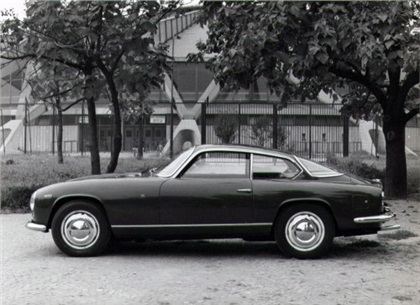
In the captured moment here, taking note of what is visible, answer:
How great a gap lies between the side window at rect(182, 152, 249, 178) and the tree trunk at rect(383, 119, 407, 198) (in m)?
6.91

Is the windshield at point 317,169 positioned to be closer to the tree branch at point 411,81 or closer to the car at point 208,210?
the car at point 208,210

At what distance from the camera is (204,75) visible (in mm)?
48875

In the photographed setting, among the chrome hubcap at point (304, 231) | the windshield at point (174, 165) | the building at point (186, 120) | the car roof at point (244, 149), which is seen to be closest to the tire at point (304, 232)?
the chrome hubcap at point (304, 231)

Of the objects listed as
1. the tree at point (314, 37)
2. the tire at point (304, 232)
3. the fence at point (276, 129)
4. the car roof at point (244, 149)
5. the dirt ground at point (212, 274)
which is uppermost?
the tree at point (314, 37)

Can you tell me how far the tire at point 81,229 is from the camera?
597 cm

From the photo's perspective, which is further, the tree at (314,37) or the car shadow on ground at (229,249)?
the tree at (314,37)

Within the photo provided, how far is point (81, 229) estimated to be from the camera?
598 cm

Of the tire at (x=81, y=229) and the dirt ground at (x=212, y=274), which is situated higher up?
the tire at (x=81, y=229)

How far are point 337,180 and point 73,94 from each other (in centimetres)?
785

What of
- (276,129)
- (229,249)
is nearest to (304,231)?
(229,249)

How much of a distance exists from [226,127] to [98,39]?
9545mm

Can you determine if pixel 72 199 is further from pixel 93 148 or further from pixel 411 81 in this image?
pixel 411 81

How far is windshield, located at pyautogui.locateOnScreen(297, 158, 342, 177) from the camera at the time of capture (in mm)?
6164

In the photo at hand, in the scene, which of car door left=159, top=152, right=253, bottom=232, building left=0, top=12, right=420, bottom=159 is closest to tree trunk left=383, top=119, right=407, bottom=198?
building left=0, top=12, right=420, bottom=159
